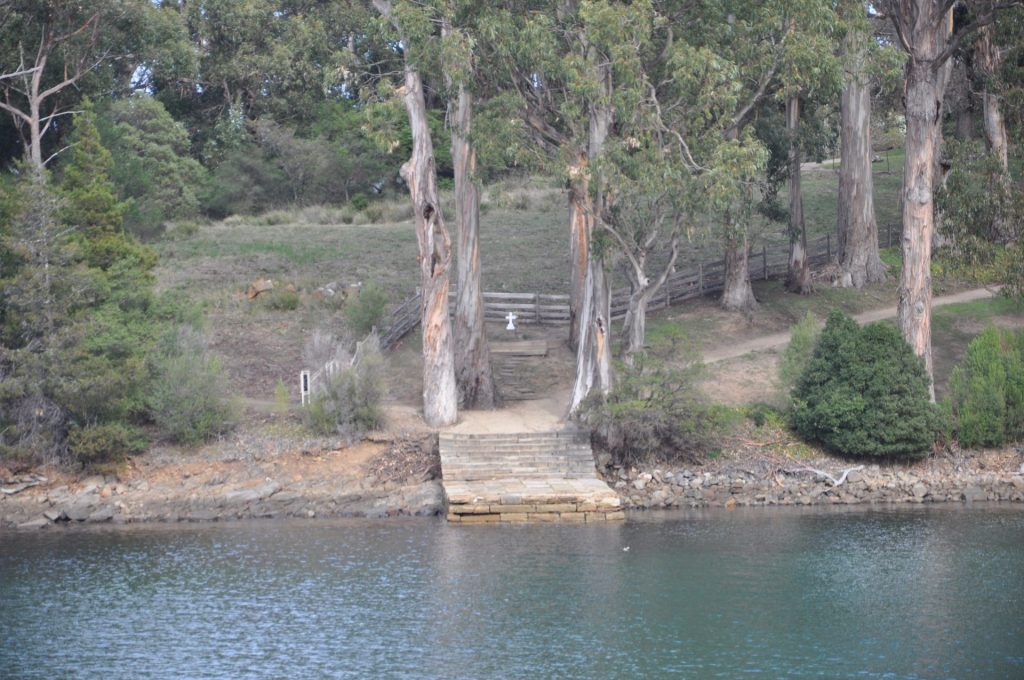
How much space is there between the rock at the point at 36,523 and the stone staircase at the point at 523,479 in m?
8.21

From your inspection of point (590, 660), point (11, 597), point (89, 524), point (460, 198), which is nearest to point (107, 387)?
point (89, 524)

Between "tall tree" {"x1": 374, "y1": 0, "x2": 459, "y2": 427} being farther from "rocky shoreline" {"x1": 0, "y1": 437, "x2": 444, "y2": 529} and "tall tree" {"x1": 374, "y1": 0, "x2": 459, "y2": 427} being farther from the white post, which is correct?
the white post

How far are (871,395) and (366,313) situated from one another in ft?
46.2

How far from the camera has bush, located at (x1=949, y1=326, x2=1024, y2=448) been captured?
28.8 meters

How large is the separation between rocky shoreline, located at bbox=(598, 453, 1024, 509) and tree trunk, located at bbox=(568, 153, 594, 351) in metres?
5.34

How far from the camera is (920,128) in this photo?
28984 millimetres

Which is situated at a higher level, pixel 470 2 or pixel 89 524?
pixel 470 2

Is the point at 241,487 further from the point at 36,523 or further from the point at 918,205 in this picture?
the point at 918,205

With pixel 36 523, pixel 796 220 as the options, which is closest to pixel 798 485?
pixel 796 220

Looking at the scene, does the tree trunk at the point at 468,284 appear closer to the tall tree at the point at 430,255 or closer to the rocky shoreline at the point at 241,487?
the tall tree at the point at 430,255

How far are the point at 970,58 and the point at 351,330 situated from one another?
19.8 m

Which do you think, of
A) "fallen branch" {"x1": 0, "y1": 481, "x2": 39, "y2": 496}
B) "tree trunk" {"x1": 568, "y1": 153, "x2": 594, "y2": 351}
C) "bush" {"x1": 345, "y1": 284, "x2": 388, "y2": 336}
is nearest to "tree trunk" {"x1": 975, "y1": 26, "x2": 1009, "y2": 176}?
"tree trunk" {"x1": 568, "y1": 153, "x2": 594, "y2": 351}

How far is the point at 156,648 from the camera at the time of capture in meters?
17.9

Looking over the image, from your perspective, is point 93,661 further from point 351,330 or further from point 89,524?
point 351,330
